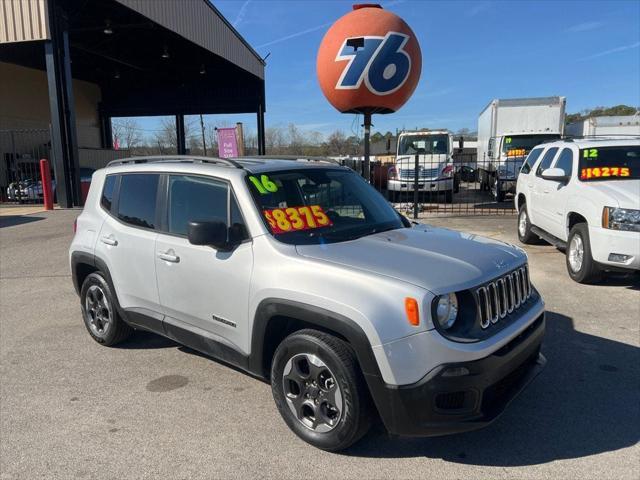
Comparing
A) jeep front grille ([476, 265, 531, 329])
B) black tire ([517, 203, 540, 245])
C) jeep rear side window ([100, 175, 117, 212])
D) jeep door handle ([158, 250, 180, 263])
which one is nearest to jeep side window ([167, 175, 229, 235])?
jeep door handle ([158, 250, 180, 263])

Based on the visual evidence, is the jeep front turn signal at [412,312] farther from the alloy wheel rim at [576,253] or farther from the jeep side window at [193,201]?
the alloy wheel rim at [576,253]

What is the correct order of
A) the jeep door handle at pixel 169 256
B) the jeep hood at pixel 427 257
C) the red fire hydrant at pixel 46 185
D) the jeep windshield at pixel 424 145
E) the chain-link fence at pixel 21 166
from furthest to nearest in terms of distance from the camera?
the chain-link fence at pixel 21 166, the jeep windshield at pixel 424 145, the red fire hydrant at pixel 46 185, the jeep door handle at pixel 169 256, the jeep hood at pixel 427 257

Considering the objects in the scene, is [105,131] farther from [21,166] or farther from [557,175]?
[557,175]

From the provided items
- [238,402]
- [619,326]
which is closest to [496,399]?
[238,402]

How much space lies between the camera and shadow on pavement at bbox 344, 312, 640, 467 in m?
2.98

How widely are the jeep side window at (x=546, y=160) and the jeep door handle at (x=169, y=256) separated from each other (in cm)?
652

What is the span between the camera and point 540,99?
18734mm

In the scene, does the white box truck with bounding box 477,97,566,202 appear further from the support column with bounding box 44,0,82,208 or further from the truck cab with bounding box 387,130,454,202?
the support column with bounding box 44,0,82,208

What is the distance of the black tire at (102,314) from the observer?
14.9 ft

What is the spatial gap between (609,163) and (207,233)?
6.14 meters

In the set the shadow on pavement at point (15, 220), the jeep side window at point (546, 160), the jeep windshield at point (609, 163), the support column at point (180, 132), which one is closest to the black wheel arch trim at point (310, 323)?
the jeep windshield at point (609, 163)

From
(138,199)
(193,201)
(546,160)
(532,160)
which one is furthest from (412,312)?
(532,160)

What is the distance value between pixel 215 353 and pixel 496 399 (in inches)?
75.9

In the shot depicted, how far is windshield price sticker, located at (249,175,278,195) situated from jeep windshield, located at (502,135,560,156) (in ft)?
52.6
